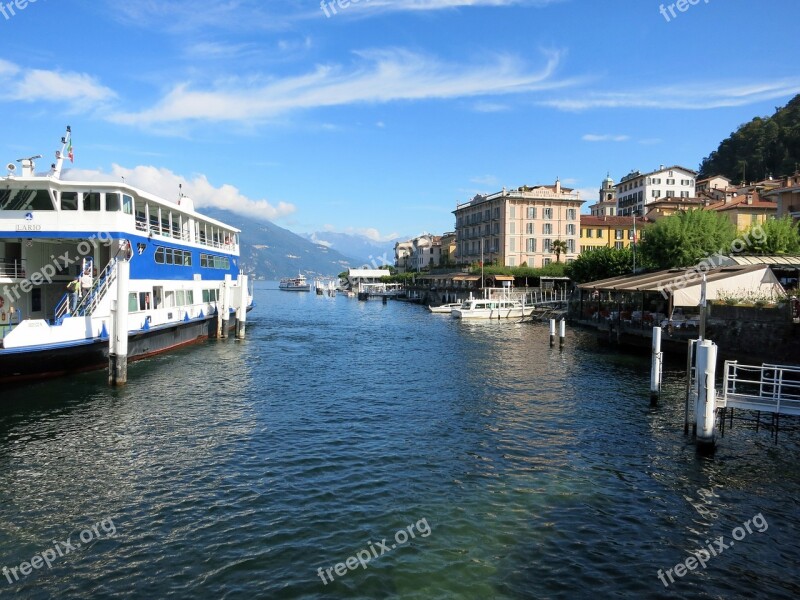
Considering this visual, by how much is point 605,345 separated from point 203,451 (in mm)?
33878

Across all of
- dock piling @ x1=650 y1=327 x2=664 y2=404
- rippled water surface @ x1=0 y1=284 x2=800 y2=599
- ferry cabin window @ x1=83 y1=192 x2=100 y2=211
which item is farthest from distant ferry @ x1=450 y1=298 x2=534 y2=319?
ferry cabin window @ x1=83 y1=192 x2=100 y2=211

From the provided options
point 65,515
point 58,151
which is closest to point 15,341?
point 58,151

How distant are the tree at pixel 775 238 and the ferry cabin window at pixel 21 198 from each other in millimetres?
54487

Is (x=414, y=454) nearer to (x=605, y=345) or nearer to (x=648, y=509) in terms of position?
(x=648, y=509)

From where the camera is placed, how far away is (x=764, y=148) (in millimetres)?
104688

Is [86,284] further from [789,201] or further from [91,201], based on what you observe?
[789,201]

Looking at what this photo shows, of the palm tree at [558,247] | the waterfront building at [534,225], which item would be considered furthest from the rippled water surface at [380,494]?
the waterfront building at [534,225]

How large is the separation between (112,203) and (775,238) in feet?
173

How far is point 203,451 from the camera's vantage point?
16.6 metres

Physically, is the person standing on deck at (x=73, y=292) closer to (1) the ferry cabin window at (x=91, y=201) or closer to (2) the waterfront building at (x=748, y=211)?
(1) the ferry cabin window at (x=91, y=201)

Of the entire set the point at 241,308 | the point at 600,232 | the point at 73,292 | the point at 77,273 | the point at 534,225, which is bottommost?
the point at 241,308

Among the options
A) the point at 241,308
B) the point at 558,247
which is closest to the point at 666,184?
the point at 558,247

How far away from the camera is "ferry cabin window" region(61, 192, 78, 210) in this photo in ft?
91.9

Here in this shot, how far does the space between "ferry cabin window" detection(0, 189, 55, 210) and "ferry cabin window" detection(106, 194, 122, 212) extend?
2508 millimetres
